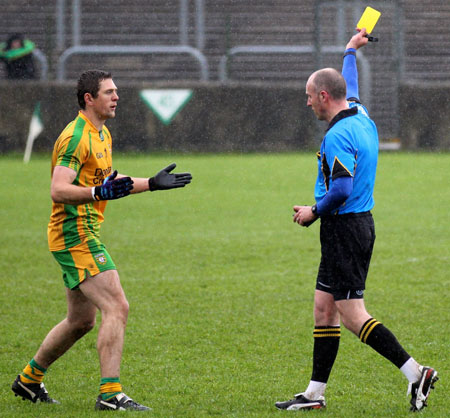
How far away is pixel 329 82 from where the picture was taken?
16.7 feet

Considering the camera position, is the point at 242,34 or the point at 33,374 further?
the point at 242,34

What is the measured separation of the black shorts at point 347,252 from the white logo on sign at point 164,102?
16497 mm

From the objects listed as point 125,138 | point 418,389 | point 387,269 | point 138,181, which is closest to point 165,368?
point 138,181

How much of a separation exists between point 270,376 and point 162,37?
2291 centimetres

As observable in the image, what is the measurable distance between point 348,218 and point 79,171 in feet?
5.07

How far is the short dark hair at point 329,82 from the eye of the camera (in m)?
5.08

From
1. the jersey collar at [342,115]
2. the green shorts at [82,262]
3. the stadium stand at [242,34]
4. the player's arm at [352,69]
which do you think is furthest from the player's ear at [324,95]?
the stadium stand at [242,34]

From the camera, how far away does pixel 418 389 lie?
4980mm

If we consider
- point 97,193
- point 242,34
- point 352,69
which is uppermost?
point 242,34

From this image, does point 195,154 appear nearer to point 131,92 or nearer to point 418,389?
point 131,92

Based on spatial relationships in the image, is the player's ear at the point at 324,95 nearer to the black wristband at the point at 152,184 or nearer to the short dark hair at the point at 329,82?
the short dark hair at the point at 329,82

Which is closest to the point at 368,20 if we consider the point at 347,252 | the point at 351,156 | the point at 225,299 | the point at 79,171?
the point at 351,156

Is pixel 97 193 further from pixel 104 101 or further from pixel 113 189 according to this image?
pixel 104 101

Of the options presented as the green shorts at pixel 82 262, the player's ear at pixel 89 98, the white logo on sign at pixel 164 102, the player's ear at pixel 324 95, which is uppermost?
the player's ear at pixel 324 95
